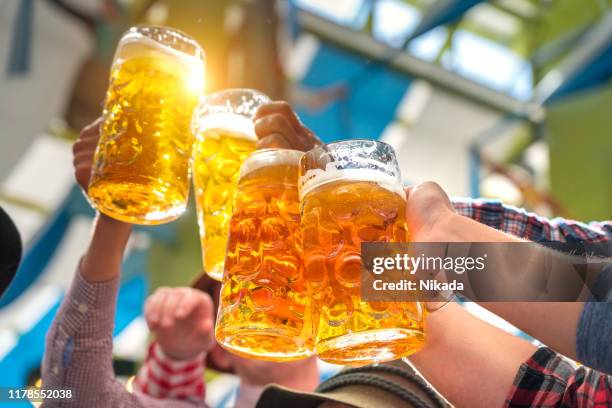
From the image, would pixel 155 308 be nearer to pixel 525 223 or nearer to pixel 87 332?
pixel 87 332

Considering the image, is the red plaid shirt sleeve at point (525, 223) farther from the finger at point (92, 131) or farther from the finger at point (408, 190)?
the finger at point (92, 131)

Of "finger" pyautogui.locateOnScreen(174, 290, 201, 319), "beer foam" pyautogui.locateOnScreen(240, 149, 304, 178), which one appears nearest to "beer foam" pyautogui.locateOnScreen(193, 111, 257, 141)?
"beer foam" pyautogui.locateOnScreen(240, 149, 304, 178)

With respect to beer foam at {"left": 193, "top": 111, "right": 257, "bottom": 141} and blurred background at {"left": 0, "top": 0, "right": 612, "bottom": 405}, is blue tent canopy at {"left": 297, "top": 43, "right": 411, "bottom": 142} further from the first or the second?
beer foam at {"left": 193, "top": 111, "right": 257, "bottom": 141}

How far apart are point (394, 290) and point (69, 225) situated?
15.2 feet

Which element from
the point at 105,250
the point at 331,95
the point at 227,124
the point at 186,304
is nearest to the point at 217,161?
the point at 227,124

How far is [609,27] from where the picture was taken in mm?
4438

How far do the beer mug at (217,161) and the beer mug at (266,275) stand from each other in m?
0.20

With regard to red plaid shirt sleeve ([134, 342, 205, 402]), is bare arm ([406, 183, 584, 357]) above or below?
above

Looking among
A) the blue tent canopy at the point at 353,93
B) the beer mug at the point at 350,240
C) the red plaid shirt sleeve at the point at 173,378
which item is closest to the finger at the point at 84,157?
the beer mug at the point at 350,240

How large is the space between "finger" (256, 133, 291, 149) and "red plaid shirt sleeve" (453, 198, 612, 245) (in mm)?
437

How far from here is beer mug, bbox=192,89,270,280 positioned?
938 mm

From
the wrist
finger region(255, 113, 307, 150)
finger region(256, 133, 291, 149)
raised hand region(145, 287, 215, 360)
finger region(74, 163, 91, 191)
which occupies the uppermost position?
finger region(255, 113, 307, 150)

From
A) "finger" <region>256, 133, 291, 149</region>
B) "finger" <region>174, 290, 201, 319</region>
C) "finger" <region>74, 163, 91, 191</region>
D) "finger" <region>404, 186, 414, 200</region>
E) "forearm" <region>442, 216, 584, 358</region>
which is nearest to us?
"forearm" <region>442, 216, 584, 358</region>

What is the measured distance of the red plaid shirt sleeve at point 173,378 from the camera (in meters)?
1.41
